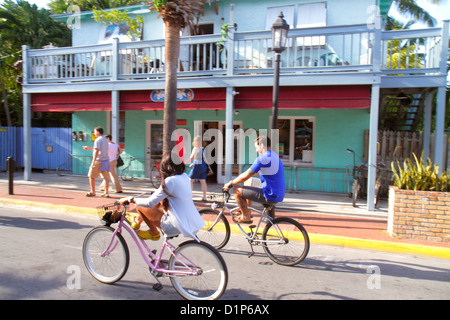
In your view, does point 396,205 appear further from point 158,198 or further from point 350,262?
point 158,198

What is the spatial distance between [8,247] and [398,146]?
957 cm

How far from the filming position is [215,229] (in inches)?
218

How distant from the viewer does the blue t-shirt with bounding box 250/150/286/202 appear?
501 centimetres

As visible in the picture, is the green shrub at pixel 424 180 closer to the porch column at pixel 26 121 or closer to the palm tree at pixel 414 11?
the porch column at pixel 26 121

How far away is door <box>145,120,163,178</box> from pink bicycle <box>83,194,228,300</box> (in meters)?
8.99

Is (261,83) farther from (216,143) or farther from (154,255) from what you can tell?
(154,255)

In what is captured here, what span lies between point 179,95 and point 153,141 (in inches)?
154

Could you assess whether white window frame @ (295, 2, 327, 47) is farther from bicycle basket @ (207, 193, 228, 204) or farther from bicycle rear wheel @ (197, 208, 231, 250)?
bicycle rear wheel @ (197, 208, 231, 250)

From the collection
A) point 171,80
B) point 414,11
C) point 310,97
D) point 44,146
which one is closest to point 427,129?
Result: point 310,97

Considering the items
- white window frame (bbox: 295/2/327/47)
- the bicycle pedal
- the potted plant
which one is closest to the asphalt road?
the bicycle pedal

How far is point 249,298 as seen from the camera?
3.91m

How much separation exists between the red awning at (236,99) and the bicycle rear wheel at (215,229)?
4.25m

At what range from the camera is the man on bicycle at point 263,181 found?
198 inches

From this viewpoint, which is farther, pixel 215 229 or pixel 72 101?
pixel 72 101
